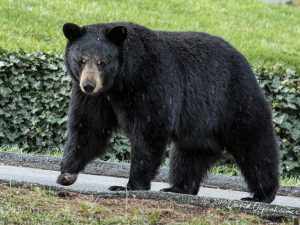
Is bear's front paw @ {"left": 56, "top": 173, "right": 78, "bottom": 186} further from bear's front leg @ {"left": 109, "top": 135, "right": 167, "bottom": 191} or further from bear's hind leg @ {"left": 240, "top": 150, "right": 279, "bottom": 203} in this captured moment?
bear's hind leg @ {"left": 240, "top": 150, "right": 279, "bottom": 203}

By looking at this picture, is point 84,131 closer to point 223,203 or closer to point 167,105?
point 167,105

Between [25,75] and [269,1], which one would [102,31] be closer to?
[25,75]

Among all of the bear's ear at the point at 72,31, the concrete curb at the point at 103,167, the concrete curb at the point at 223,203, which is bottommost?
the concrete curb at the point at 103,167

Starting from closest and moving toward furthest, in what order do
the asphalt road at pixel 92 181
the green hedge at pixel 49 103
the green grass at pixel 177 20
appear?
1. the asphalt road at pixel 92 181
2. the green hedge at pixel 49 103
3. the green grass at pixel 177 20

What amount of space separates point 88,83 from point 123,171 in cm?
315

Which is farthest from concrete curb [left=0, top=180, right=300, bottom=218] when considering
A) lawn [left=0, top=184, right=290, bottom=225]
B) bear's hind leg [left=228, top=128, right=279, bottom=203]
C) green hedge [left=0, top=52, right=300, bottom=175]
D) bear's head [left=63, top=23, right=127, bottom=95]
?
green hedge [left=0, top=52, right=300, bottom=175]

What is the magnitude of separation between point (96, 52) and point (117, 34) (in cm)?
24

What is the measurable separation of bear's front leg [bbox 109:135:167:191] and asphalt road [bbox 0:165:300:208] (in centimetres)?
147

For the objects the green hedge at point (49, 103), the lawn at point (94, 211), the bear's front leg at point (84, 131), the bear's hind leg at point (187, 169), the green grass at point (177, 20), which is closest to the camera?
the lawn at point (94, 211)

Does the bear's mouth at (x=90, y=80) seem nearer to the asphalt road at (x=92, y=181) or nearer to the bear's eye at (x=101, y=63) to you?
the bear's eye at (x=101, y=63)

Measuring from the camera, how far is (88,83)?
268 inches

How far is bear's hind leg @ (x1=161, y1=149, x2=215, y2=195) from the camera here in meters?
8.03

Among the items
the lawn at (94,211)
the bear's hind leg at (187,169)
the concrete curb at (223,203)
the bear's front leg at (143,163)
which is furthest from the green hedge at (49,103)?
the lawn at (94,211)

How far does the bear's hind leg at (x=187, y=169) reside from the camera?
8.03m
